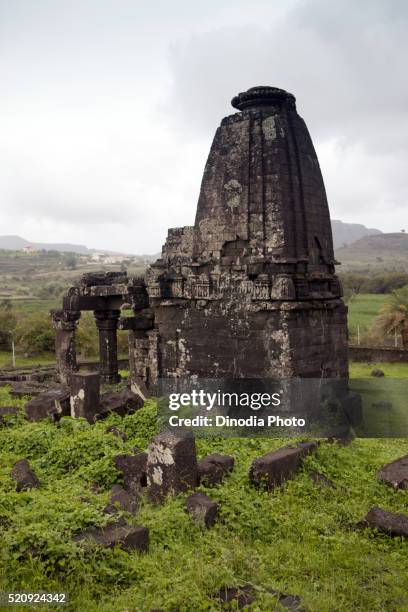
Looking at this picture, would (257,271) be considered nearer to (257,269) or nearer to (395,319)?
(257,269)

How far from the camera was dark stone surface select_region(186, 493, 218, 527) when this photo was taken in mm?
6297

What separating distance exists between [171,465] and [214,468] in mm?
685

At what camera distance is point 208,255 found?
41.0ft

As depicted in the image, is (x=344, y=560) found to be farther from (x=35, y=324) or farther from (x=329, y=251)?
(x=35, y=324)

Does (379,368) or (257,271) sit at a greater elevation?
(257,271)

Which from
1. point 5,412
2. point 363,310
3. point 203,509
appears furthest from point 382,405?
point 363,310

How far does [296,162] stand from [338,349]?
14.2 ft

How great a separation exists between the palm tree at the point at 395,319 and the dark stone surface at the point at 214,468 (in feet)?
93.4

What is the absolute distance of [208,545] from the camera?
5879mm

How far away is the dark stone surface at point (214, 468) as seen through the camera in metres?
7.21

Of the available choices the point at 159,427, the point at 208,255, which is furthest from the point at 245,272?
the point at 159,427

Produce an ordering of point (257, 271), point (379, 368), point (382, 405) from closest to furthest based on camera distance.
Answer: point (257, 271) → point (382, 405) → point (379, 368)

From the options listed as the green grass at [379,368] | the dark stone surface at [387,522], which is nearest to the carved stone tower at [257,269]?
the dark stone surface at [387,522]

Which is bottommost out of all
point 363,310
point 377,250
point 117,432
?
point 117,432
